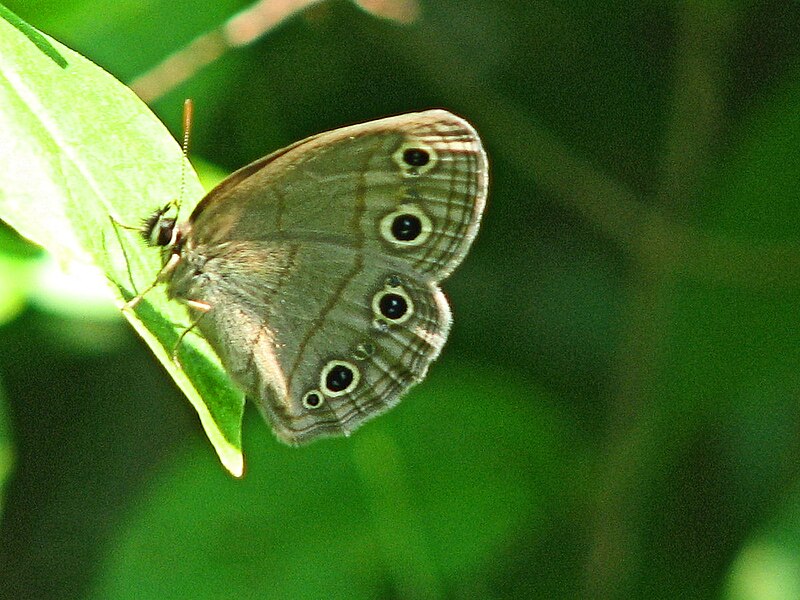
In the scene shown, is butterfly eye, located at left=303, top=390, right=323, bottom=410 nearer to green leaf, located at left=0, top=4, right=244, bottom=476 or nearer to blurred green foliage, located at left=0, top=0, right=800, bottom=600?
green leaf, located at left=0, top=4, right=244, bottom=476

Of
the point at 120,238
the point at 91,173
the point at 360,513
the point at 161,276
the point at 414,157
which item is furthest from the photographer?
the point at 360,513

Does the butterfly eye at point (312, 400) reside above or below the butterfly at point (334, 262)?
below

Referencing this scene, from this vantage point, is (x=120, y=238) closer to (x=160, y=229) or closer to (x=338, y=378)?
(x=160, y=229)

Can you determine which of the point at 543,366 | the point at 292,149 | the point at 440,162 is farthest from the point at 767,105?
the point at 292,149

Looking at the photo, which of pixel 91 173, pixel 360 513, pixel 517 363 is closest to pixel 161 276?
pixel 91 173

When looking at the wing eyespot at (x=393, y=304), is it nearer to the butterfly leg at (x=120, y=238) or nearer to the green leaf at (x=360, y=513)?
the butterfly leg at (x=120, y=238)

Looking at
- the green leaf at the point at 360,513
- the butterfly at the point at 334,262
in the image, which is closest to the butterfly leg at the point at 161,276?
the butterfly at the point at 334,262
